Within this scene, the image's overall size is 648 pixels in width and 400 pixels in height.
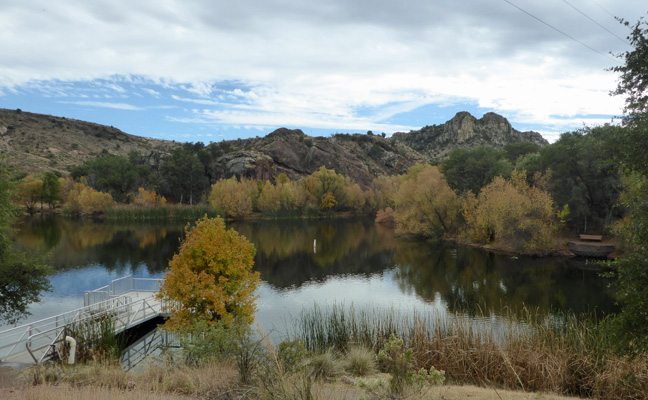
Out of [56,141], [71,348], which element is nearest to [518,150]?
[71,348]

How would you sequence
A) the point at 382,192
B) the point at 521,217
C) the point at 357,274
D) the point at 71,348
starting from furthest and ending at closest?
1. the point at 382,192
2. the point at 521,217
3. the point at 357,274
4. the point at 71,348

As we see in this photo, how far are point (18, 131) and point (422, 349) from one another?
13789cm

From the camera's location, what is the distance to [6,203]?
1488cm

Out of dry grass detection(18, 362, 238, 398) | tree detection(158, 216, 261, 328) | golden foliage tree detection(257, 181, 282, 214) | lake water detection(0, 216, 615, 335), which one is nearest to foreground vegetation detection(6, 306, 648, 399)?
dry grass detection(18, 362, 238, 398)

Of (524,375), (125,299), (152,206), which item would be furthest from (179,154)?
(524,375)

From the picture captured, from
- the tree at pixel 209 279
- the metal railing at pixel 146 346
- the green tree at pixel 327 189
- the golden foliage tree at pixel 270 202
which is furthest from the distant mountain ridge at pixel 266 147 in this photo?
the tree at pixel 209 279

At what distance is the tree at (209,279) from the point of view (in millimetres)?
14422

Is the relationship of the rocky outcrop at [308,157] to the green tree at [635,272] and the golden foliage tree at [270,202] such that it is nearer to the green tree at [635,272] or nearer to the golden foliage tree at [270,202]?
the golden foliage tree at [270,202]

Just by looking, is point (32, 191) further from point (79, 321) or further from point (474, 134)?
point (474, 134)

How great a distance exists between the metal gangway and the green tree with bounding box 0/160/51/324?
0.98 metres

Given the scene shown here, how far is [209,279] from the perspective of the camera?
1445 centimetres

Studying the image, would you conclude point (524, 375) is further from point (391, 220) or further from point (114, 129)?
point (114, 129)

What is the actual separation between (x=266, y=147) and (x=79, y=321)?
115 metres

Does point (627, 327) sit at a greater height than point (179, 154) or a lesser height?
lesser
